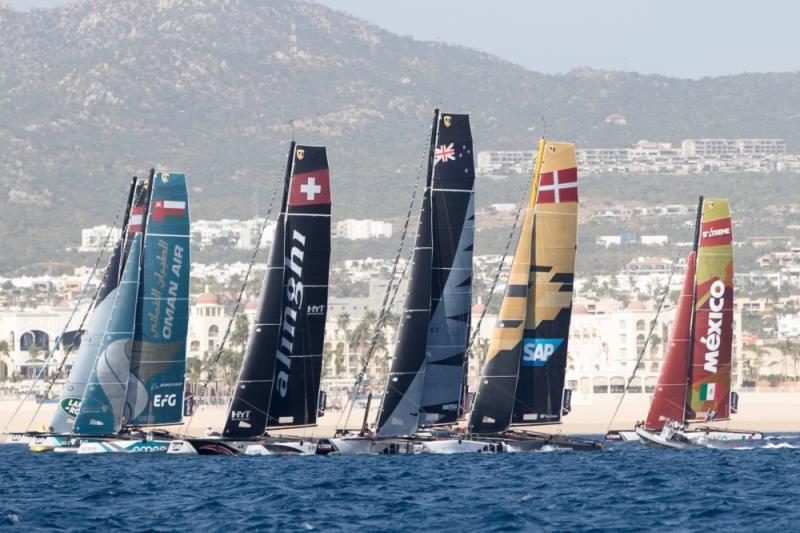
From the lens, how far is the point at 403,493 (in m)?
47.1

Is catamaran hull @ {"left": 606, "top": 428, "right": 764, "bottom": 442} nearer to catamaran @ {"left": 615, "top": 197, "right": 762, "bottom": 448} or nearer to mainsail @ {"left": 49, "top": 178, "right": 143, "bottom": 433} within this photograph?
catamaran @ {"left": 615, "top": 197, "right": 762, "bottom": 448}

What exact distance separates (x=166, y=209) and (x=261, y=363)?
6548 millimetres

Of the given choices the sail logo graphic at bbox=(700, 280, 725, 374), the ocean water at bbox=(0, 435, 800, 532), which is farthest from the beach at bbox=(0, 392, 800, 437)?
the ocean water at bbox=(0, 435, 800, 532)

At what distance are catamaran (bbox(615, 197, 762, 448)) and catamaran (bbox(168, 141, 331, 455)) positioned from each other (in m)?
13.9

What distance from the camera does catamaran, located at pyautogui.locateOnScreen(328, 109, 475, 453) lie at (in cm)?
5866

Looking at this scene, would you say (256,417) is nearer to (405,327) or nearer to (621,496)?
(405,327)

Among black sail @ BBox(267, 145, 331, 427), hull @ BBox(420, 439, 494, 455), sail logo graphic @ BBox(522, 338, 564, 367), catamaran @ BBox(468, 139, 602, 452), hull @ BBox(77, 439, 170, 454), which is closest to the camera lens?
black sail @ BBox(267, 145, 331, 427)

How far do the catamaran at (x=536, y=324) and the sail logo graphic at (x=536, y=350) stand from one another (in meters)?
0.03

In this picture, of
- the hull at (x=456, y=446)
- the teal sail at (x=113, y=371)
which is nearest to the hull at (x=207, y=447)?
the teal sail at (x=113, y=371)

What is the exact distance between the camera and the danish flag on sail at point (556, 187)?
6041cm

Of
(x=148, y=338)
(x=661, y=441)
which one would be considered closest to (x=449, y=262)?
(x=148, y=338)

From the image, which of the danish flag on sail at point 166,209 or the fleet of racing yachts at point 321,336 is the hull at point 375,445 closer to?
the fleet of racing yachts at point 321,336

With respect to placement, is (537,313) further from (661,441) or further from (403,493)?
(403,493)

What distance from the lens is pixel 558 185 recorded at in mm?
60469
